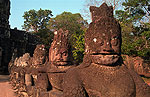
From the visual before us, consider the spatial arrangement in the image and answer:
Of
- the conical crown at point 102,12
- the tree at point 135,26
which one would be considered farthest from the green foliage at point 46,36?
the conical crown at point 102,12

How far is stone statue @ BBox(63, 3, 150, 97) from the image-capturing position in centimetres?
191

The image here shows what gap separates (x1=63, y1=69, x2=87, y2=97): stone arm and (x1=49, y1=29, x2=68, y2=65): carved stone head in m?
1.39

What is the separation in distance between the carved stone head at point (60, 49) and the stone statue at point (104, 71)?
4.45 feet

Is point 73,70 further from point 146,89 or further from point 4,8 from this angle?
point 4,8

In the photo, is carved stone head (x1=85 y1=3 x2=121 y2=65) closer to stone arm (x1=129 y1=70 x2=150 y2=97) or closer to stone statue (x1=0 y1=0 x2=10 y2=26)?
stone arm (x1=129 y1=70 x2=150 y2=97)

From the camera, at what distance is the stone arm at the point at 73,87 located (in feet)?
6.70

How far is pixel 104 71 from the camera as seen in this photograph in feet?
6.52

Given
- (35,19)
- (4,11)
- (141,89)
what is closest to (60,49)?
(141,89)

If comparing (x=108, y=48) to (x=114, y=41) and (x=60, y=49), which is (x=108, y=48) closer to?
(x=114, y=41)

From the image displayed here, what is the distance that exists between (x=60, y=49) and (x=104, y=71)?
5.76 feet

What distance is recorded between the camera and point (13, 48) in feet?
66.7

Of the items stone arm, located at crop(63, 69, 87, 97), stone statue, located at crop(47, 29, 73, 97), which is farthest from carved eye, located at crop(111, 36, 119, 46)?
stone statue, located at crop(47, 29, 73, 97)

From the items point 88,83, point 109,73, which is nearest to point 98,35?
point 109,73

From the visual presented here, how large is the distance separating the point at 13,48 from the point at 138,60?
15.0 m
